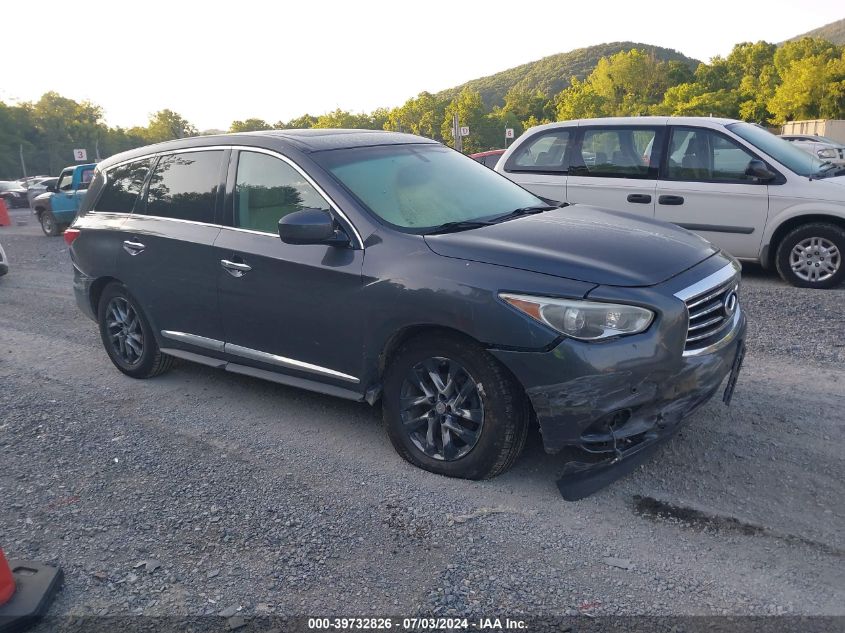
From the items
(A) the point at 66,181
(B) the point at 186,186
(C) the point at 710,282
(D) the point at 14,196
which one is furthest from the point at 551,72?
(C) the point at 710,282

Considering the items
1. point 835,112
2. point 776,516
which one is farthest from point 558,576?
point 835,112

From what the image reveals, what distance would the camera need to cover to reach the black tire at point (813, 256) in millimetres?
7492

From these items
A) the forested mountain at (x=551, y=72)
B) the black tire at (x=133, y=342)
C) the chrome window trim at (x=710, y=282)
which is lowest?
the black tire at (x=133, y=342)

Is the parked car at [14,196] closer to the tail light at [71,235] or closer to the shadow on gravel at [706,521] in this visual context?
the tail light at [71,235]

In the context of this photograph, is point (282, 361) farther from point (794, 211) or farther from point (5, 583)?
point (794, 211)

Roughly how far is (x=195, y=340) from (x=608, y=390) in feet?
9.60

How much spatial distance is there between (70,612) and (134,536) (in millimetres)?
546

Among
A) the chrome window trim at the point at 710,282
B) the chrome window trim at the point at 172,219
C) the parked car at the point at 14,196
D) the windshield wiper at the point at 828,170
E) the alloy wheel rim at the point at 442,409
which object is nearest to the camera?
the chrome window trim at the point at 710,282

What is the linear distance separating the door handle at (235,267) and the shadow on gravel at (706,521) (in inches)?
102

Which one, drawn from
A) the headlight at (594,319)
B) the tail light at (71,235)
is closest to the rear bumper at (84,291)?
the tail light at (71,235)

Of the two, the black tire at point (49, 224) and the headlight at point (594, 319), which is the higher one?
the headlight at point (594, 319)

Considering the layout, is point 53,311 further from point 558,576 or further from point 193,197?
point 558,576

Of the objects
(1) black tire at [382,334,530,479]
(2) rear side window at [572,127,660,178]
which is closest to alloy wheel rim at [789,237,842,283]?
(2) rear side window at [572,127,660,178]

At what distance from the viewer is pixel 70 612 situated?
2.95 m
